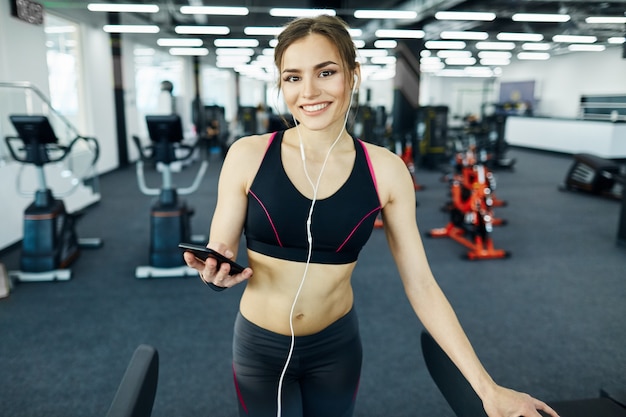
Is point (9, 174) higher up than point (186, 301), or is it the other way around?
point (9, 174)

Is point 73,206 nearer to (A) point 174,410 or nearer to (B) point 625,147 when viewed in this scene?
(A) point 174,410

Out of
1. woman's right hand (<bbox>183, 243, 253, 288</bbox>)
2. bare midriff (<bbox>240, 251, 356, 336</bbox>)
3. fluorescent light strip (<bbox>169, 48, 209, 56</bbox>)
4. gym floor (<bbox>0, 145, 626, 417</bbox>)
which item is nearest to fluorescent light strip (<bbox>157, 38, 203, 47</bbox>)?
fluorescent light strip (<bbox>169, 48, 209, 56</bbox>)

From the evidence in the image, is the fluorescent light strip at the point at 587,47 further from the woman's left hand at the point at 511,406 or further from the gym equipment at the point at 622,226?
the woman's left hand at the point at 511,406

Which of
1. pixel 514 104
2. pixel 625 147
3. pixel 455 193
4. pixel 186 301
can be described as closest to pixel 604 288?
pixel 455 193

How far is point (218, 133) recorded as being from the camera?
11.6 meters

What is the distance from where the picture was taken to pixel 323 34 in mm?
1023

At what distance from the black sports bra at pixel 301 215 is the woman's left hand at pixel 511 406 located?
434 mm

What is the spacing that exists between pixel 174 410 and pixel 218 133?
986 cm

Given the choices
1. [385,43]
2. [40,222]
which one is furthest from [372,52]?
[40,222]

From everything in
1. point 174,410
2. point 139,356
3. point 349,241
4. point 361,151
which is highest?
Answer: point 361,151

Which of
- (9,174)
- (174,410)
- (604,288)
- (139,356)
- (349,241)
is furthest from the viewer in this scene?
(9,174)

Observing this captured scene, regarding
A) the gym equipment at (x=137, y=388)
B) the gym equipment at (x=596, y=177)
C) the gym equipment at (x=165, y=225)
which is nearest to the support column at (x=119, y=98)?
the gym equipment at (x=165, y=225)

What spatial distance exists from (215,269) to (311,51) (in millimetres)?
498

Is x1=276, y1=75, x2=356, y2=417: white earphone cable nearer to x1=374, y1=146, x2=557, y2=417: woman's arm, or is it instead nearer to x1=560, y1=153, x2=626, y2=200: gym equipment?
x1=374, y1=146, x2=557, y2=417: woman's arm
